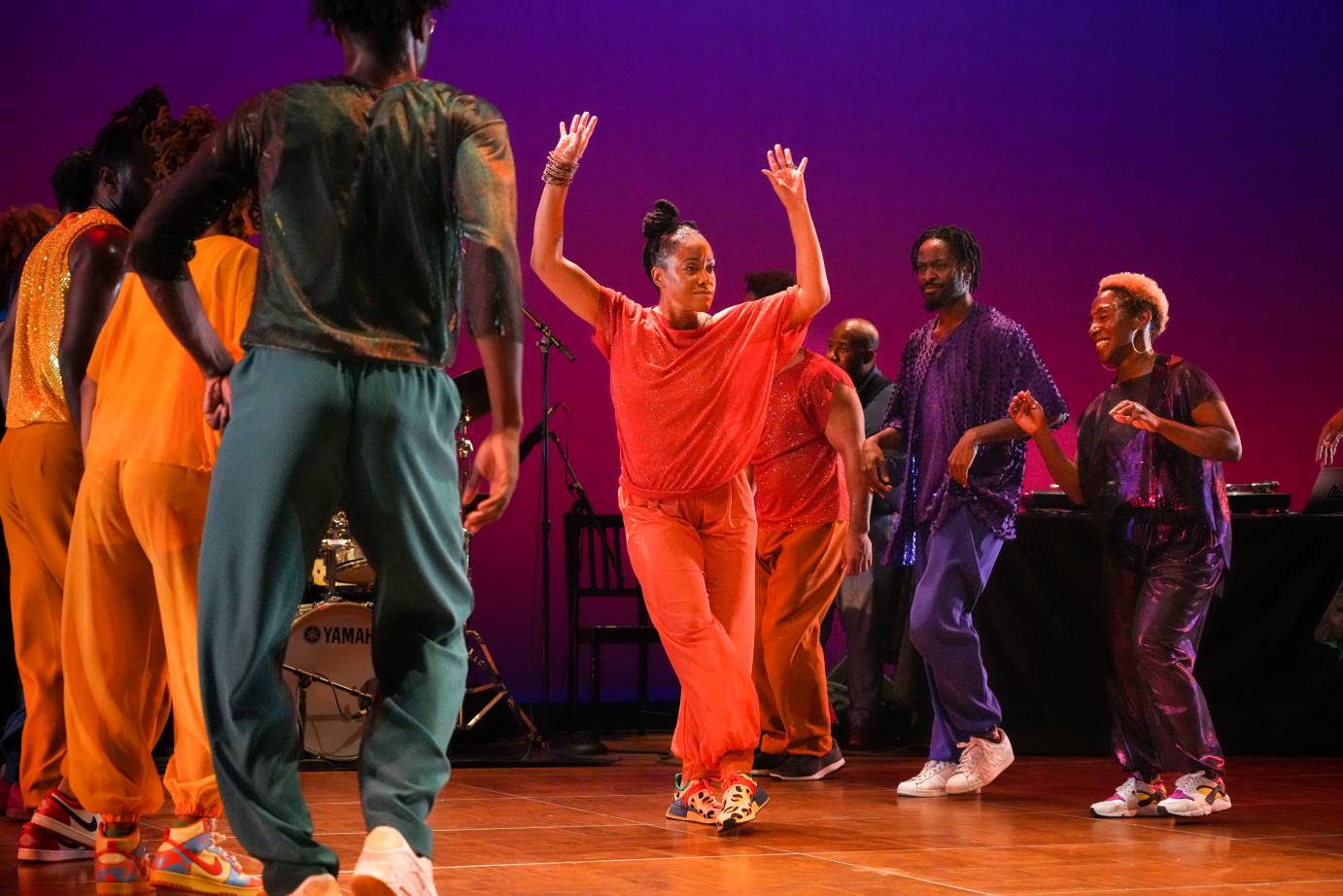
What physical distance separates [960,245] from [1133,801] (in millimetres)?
2161

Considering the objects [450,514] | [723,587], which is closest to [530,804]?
[723,587]

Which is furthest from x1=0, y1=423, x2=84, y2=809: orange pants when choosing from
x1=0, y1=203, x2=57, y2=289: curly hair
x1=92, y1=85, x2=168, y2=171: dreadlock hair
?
x1=0, y1=203, x2=57, y2=289: curly hair

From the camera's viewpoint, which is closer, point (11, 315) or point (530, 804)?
point (11, 315)

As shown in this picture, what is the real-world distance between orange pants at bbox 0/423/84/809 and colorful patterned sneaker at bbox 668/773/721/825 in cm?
184

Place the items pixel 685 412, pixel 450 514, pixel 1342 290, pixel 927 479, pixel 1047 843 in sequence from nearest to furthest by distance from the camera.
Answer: pixel 450 514 → pixel 1047 843 → pixel 685 412 → pixel 927 479 → pixel 1342 290

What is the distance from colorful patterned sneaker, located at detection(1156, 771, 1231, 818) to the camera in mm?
5066

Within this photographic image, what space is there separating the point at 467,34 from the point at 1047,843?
226 inches

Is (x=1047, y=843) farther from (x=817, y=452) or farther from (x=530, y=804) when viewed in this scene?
(x=817, y=452)

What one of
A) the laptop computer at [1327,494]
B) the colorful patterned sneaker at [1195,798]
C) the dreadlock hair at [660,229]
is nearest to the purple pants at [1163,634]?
the colorful patterned sneaker at [1195,798]

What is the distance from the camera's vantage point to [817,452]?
654cm

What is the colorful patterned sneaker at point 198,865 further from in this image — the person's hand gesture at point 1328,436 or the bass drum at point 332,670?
the person's hand gesture at point 1328,436

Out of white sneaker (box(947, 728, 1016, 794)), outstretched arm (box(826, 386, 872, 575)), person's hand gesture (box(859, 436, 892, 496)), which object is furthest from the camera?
outstretched arm (box(826, 386, 872, 575))

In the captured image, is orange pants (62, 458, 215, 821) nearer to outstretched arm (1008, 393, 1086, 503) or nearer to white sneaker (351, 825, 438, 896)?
white sneaker (351, 825, 438, 896)

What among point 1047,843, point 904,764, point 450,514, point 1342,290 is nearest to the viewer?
point 450,514
